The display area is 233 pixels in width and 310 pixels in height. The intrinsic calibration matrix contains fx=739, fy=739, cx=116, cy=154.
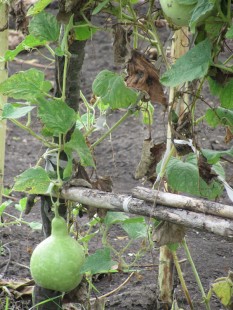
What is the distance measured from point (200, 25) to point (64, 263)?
25.0 inches

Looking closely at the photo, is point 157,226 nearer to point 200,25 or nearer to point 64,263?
point 64,263

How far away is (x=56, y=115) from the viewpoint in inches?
67.2

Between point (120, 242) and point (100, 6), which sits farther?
point (120, 242)

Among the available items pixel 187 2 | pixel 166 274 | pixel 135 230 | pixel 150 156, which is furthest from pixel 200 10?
pixel 166 274

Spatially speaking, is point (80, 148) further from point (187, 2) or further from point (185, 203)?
point (187, 2)

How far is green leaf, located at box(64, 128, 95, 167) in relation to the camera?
5.72 feet

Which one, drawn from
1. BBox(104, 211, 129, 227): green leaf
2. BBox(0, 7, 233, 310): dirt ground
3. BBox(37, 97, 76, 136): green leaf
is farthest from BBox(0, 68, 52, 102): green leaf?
BBox(104, 211, 129, 227): green leaf

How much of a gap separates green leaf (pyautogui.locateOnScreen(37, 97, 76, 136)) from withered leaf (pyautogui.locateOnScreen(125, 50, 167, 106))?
0.58 ft

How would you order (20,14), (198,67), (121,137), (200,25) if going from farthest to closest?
(121,137)
(20,14)
(200,25)
(198,67)

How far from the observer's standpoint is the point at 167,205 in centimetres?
165

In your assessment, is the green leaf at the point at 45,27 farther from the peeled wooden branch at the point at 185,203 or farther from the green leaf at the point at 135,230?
the green leaf at the point at 135,230

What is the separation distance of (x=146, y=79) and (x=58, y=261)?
1.57 feet

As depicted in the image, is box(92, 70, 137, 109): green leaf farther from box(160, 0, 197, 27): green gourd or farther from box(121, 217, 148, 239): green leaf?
box(121, 217, 148, 239): green leaf

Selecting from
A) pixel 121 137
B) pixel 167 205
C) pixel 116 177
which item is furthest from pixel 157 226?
pixel 121 137
